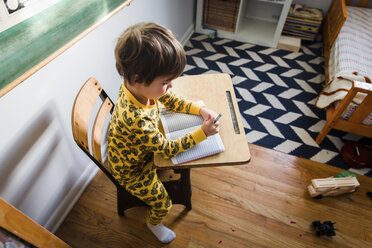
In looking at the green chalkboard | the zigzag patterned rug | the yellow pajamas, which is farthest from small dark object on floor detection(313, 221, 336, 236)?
the green chalkboard

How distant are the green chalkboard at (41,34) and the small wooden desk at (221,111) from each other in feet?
1.61

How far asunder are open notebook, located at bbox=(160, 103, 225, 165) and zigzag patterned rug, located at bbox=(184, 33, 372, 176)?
91 cm

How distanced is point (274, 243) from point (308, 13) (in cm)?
243

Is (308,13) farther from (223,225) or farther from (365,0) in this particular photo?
(223,225)

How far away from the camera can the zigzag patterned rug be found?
170cm

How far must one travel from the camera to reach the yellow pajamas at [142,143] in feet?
2.53

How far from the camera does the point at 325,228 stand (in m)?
1.22

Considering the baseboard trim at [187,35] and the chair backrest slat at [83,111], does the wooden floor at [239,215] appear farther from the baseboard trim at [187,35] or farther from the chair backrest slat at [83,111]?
the baseboard trim at [187,35]

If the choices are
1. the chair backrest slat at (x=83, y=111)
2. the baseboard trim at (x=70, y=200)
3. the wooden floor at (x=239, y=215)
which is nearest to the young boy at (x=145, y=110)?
the chair backrest slat at (x=83, y=111)

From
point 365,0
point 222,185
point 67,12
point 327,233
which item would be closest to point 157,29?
point 67,12

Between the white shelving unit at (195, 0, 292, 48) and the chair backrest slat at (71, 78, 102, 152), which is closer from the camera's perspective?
the chair backrest slat at (71, 78, 102, 152)

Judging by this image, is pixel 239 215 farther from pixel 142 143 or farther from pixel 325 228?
pixel 142 143

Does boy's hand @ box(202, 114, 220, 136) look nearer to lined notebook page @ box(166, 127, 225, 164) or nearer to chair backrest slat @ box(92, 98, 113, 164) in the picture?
lined notebook page @ box(166, 127, 225, 164)

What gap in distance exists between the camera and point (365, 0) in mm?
2475
